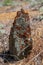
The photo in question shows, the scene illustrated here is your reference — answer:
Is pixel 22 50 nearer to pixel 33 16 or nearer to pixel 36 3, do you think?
pixel 33 16

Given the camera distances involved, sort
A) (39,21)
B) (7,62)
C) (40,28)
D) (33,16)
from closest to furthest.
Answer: (7,62) < (40,28) < (39,21) < (33,16)

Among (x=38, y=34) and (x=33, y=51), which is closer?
(x=33, y=51)

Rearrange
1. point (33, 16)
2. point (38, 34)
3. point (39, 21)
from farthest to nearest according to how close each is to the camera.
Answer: point (33, 16), point (39, 21), point (38, 34)

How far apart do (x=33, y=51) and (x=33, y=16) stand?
2777 millimetres

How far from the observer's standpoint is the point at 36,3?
11.1 m

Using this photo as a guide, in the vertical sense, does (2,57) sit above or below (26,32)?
below

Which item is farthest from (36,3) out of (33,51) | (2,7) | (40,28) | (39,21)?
(33,51)

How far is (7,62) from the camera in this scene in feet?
20.5

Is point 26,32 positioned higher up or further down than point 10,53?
higher up

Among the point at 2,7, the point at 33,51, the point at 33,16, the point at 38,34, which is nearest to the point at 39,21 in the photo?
the point at 33,16

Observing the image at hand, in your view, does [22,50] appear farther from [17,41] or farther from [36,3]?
[36,3]

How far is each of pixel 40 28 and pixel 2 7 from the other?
4.57 meters

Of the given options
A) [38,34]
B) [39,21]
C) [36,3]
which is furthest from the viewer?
[36,3]

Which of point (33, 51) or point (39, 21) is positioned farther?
point (39, 21)
